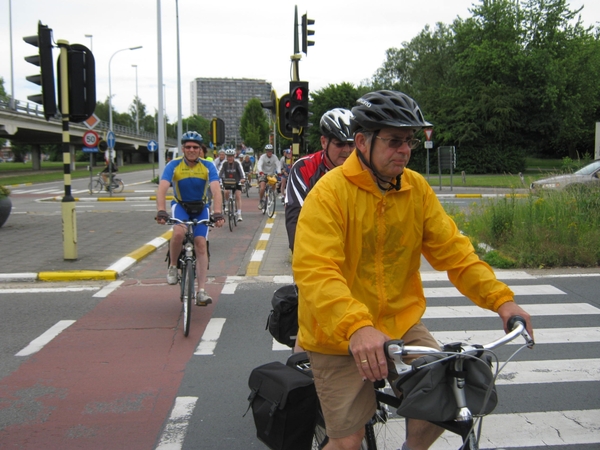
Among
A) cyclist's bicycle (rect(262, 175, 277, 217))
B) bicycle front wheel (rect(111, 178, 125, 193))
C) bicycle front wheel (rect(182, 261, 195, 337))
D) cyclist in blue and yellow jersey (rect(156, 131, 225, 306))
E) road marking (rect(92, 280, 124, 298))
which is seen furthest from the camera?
bicycle front wheel (rect(111, 178, 125, 193))

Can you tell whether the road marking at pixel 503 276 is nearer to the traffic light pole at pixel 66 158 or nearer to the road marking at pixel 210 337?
the road marking at pixel 210 337

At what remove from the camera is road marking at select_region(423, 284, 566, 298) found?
782cm

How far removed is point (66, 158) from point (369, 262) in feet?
Answer: 26.2

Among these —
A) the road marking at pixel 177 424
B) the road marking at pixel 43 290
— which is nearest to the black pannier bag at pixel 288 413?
the road marking at pixel 177 424

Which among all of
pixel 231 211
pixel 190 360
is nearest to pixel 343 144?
pixel 190 360

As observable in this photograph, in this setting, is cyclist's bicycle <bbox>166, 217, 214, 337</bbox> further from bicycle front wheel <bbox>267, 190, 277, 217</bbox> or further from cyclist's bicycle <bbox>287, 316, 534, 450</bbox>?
bicycle front wheel <bbox>267, 190, 277, 217</bbox>

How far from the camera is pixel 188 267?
21.1ft

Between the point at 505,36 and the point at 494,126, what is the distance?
7468mm

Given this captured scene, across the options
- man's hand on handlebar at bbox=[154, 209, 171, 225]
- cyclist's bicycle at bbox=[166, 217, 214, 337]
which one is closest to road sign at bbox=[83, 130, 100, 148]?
cyclist's bicycle at bbox=[166, 217, 214, 337]

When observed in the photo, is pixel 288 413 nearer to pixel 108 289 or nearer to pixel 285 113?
pixel 108 289

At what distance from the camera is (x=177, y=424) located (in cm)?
413

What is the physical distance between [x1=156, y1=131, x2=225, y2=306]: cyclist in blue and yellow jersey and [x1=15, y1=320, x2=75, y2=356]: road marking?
1200 millimetres

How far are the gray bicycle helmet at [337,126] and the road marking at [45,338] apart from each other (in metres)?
3.45

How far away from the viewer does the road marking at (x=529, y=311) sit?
680 cm
